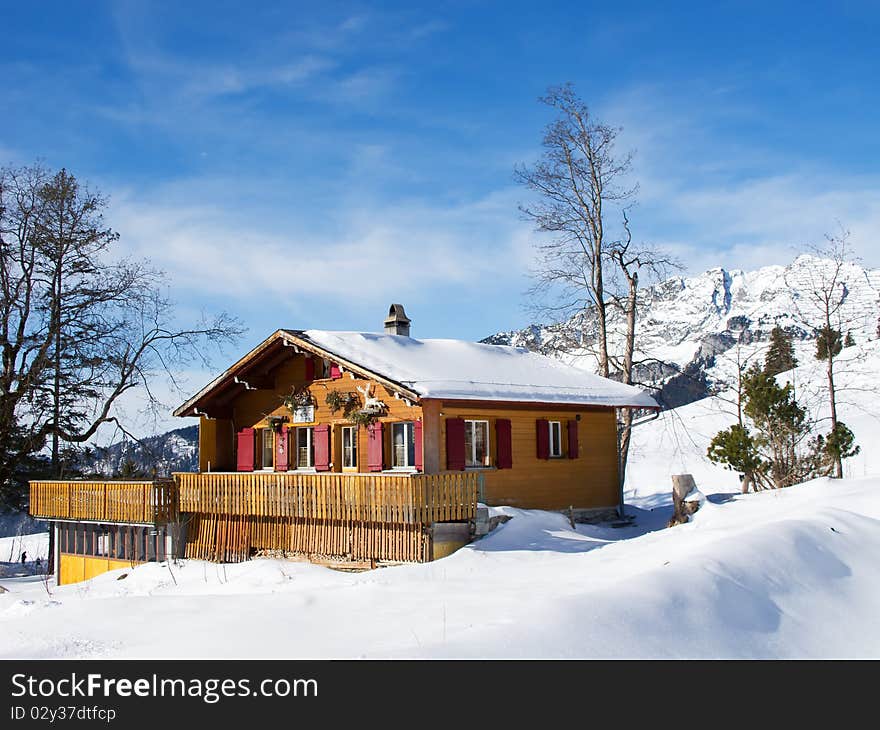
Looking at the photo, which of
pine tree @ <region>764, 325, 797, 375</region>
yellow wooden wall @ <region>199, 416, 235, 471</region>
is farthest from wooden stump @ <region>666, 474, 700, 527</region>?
pine tree @ <region>764, 325, 797, 375</region>

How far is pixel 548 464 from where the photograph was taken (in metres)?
22.0

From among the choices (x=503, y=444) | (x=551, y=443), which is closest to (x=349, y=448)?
(x=503, y=444)

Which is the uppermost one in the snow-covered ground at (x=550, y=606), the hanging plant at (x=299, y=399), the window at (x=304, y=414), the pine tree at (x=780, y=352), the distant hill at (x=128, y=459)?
the pine tree at (x=780, y=352)

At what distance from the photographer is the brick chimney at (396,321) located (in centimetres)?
2466

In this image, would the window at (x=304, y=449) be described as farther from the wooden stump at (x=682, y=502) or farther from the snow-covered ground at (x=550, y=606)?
the wooden stump at (x=682, y=502)

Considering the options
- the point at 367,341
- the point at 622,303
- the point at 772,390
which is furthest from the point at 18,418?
the point at 772,390

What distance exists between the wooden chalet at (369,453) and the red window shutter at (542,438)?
5cm

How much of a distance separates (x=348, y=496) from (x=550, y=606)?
32.7 ft

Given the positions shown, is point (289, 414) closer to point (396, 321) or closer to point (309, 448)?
point (309, 448)

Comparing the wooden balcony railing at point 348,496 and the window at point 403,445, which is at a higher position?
the window at point 403,445

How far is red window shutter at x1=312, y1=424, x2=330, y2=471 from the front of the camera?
21484 millimetres

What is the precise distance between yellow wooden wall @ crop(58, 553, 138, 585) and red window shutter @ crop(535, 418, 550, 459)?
447 inches

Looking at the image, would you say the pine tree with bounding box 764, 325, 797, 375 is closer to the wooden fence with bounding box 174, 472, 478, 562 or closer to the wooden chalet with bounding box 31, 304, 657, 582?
the wooden chalet with bounding box 31, 304, 657, 582

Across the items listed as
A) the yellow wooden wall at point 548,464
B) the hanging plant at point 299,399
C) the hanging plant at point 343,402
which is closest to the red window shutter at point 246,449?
the hanging plant at point 299,399
